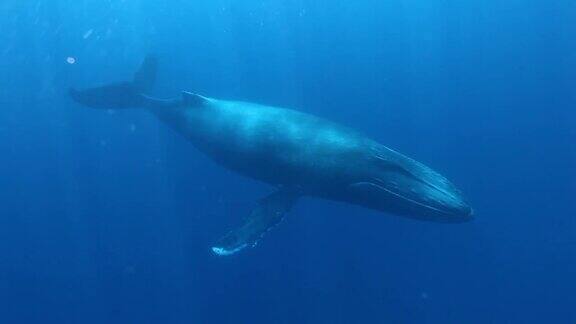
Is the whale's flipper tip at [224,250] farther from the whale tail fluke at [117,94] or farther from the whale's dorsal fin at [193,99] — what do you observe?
the whale tail fluke at [117,94]

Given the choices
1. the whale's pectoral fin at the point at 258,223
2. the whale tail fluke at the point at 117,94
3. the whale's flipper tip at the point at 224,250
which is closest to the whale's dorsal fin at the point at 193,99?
the whale tail fluke at the point at 117,94

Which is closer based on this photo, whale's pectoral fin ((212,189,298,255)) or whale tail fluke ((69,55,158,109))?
whale's pectoral fin ((212,189,298,255))

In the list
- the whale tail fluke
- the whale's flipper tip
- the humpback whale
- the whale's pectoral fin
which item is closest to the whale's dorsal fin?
the humpback whale

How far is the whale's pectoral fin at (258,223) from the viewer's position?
10.9 m

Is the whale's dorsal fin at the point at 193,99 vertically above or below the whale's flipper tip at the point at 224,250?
above

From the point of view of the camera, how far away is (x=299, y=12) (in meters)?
31.3

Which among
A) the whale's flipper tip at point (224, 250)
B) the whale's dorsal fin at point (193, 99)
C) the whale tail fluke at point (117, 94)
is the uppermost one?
the whale's dorsal fin at point (193, 99)

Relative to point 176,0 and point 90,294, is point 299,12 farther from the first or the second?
point 90,294

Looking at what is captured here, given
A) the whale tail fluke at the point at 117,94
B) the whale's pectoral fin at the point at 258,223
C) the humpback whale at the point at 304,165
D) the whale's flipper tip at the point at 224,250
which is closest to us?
the humpback whale at the point at 304,165

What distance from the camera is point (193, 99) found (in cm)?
1347

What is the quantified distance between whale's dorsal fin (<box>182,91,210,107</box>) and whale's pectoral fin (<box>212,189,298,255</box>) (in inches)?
123

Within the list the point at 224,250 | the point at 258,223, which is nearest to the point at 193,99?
the point at 258,223

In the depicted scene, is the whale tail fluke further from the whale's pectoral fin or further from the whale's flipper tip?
the whale's flipper tip

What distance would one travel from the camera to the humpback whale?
9.91 metres
